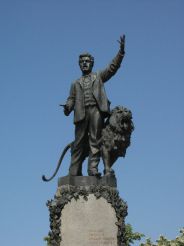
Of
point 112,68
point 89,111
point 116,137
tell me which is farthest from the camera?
point 112,68

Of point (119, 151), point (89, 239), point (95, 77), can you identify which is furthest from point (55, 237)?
point (95, 77)

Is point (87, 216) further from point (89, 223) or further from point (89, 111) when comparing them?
point (89, 111)

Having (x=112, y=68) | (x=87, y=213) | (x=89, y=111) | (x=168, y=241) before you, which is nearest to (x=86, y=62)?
(x=112, y=68)

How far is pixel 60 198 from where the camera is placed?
1220 centimetres

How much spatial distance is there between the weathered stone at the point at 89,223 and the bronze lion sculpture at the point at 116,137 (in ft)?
2.96

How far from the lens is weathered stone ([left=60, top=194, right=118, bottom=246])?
11.7 m

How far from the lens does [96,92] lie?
42.5 ft

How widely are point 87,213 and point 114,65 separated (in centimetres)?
382

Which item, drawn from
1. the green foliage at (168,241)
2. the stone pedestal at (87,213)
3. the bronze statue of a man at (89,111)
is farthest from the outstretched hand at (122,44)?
the green foliage at (168,241)

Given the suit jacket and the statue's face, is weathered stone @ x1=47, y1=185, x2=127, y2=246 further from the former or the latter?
the statue's face

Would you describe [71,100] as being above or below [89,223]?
above

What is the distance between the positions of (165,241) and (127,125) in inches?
655

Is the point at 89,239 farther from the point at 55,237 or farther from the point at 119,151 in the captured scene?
the point at 119,151

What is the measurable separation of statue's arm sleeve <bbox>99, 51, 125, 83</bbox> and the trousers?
2.92 feet
